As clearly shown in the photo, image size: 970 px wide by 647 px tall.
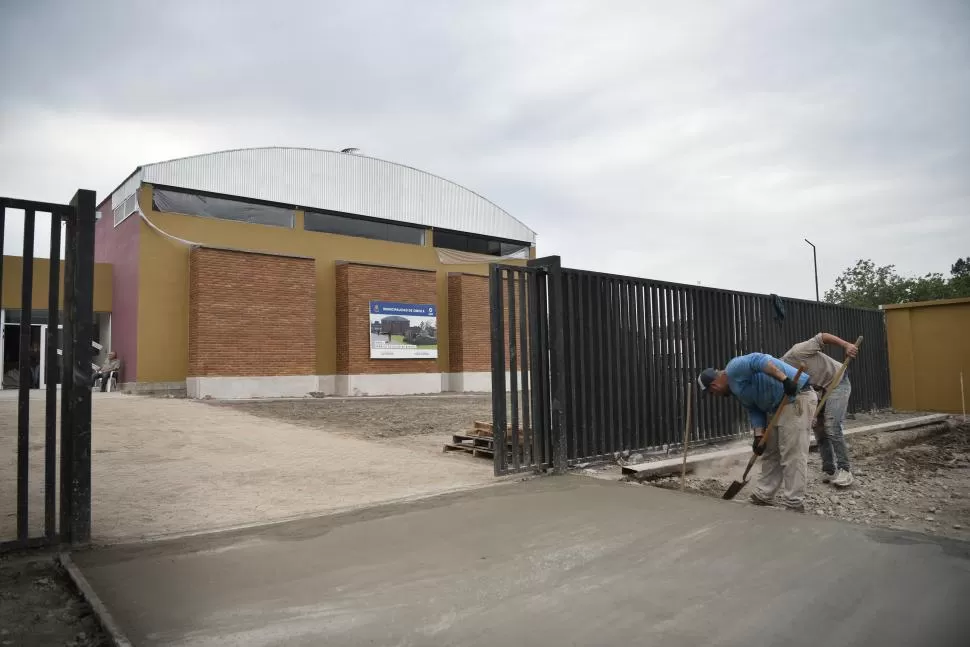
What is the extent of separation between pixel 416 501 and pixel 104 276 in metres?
20.2

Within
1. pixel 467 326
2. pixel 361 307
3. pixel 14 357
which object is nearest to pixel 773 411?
pixel 361 307

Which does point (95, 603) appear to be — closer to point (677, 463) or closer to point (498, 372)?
point (498, 372)

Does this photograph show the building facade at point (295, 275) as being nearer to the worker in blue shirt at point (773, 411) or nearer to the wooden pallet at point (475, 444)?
the wooden pallet at point (475, 444)

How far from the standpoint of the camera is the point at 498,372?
645 centimetres

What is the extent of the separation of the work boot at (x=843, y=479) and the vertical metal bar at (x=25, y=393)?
272 inches

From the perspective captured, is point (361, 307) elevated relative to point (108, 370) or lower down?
elevated

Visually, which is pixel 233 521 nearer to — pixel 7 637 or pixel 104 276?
pixel 7 637

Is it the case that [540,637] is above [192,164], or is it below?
below

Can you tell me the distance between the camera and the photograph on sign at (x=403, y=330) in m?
22.9

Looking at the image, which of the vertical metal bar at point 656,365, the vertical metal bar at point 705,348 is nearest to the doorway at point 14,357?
the vertical metal bar at point 656,365

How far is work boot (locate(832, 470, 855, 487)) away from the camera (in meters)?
6.45

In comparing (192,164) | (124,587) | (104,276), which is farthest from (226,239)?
(124,587)

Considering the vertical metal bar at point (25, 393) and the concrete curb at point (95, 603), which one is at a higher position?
the vertical metal bar at point (25, 393)

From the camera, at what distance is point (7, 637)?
288cm
